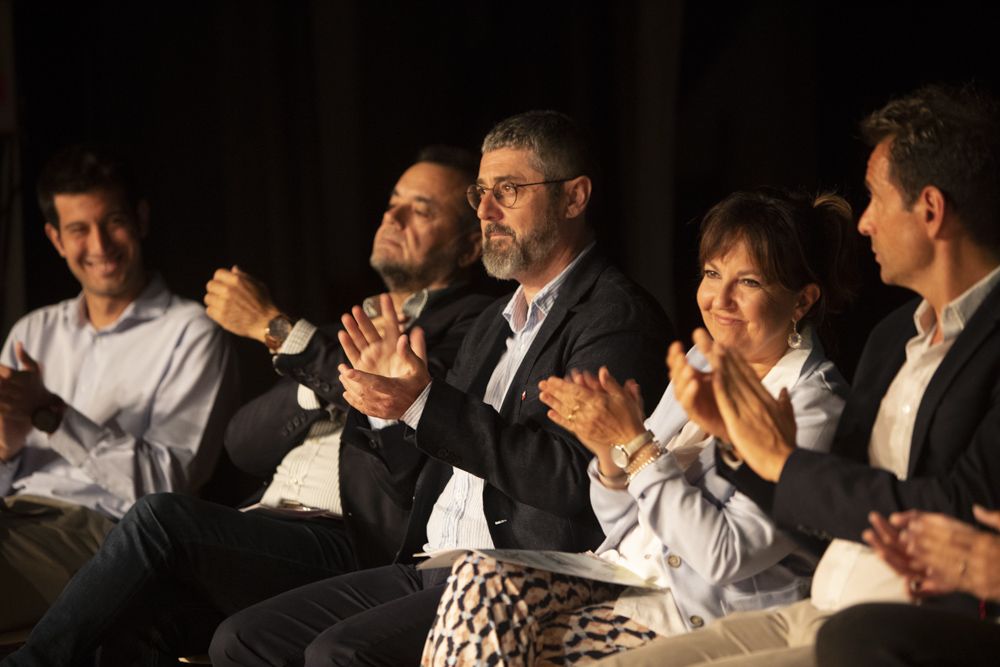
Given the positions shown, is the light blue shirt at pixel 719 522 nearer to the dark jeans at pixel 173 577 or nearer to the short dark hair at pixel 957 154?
the short dark hair at pixel 957 154

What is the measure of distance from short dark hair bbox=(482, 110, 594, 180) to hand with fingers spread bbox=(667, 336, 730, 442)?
982mm

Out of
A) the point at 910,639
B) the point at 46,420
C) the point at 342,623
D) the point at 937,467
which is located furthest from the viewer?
the point at 46,420

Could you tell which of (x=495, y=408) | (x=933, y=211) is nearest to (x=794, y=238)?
(x=933, y=211)

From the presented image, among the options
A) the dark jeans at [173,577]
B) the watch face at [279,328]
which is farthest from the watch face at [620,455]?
the watch face at [279,328]

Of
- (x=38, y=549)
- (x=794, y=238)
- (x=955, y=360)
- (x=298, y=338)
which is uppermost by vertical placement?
(x=794, y=238)

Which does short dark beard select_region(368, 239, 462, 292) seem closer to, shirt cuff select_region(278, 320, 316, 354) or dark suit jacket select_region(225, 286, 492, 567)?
dark suit jacket select_region(225, 286, 492, 567)

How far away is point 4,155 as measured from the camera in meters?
4.17

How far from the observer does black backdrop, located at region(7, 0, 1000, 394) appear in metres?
2.81

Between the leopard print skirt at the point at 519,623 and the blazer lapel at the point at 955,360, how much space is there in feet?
1.89

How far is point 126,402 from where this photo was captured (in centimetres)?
334

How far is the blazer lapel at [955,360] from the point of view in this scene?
1737mm

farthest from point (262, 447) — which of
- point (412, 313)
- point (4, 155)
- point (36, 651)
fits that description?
point (4, 155)

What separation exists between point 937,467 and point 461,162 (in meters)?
1.91

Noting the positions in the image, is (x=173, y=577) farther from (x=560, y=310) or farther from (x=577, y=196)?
(x=577, y=196)
